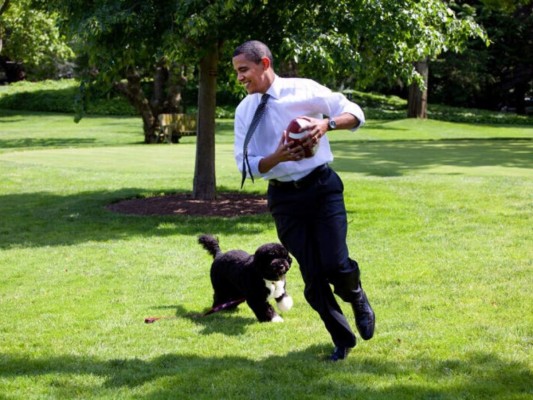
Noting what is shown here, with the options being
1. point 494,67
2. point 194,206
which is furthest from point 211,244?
point 494,67

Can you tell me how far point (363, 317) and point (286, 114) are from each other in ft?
4.79

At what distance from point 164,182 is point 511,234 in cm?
842

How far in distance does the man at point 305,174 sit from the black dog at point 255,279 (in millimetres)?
884

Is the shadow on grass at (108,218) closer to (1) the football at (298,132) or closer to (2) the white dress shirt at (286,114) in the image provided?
(2) the white dress shirt at (286,114)

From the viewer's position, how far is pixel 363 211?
13.2 m

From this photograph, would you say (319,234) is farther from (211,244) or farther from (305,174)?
(211,244)

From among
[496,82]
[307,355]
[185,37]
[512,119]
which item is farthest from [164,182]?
[496,82]

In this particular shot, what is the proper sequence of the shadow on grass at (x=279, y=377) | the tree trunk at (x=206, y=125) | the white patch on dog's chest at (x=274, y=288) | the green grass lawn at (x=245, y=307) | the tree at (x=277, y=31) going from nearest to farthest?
the shadow on grass at (x=279, y=377) < the green grass lawn at (x=245, y=307) < the white patch on dog's chest at (x=274, y=288) < the tree at (x=277, y=31) < the tree trunk at (x=206, y=125)

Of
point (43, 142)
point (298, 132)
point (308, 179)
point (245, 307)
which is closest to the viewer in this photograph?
point (298, 132)

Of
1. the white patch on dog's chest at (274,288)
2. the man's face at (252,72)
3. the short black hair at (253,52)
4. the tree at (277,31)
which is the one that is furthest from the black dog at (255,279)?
the tree at (277,31)

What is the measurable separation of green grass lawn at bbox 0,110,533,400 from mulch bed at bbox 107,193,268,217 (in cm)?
44

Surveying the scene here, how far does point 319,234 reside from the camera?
5621 mm

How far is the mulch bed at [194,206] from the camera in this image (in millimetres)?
13688

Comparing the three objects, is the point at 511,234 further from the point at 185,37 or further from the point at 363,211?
the point at 185,37
